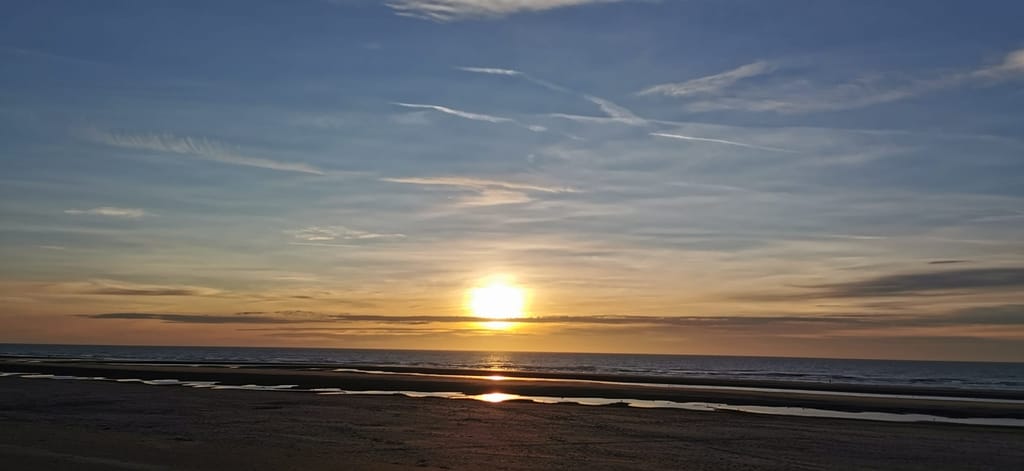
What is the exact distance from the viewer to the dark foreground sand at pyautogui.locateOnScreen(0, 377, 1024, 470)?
19406 millimetres

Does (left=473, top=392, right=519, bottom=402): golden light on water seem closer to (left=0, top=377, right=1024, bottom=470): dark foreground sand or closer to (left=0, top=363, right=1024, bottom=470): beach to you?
(left=0, top=363, right=1024, bottom=470): beach

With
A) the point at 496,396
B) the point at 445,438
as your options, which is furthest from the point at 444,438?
the point at 496,396

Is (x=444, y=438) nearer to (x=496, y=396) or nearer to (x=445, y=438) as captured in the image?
(x=445, y=438)

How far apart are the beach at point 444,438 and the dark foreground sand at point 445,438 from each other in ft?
0.16

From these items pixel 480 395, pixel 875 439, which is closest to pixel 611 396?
pixel 480 395

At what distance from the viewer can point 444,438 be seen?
2427cm

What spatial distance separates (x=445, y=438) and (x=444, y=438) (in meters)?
0.03

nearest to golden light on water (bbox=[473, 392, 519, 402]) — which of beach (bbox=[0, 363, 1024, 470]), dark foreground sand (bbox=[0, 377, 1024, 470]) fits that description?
beach (bbox=[0, 363, 1024, 470])

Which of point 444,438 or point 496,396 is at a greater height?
point 496,396

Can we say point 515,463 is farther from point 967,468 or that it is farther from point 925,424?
point 925,424

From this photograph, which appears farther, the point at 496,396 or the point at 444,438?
the point at 496,396

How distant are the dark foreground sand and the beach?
0.05m

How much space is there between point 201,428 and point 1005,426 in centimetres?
3062

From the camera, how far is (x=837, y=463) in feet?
68.5
